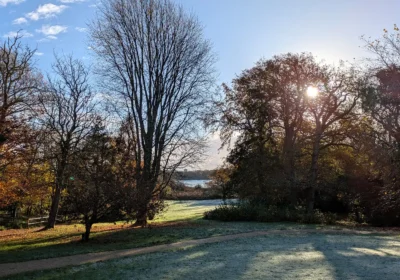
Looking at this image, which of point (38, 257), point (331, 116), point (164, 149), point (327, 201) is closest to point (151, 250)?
point (38, 257)

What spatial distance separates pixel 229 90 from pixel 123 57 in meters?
10.5

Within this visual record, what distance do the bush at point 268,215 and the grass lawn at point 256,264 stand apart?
9875 mm

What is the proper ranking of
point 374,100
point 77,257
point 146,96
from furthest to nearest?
point 146,96 < point 374,100 < point 77,257

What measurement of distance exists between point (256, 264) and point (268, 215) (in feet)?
45.3

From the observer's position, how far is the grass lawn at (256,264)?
306 inches

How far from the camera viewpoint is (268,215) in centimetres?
2222

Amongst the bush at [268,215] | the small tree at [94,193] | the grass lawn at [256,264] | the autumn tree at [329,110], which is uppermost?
the autumn tree at [329,110]

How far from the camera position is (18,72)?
21.7 m

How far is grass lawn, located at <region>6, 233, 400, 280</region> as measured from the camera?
25.5 ft

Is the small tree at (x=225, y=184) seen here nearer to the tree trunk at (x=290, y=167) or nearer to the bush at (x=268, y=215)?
the bush at (x=268, y=215)

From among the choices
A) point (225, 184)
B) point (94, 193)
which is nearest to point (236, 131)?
point (225, 184)

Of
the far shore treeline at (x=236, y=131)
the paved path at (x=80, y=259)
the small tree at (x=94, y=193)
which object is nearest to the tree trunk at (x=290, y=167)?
the far shore treeline at (x=236, y=131)

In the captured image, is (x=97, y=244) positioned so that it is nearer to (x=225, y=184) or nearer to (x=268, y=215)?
(x=268, y=215)

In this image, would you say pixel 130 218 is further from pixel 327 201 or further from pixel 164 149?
pixel 327 201
